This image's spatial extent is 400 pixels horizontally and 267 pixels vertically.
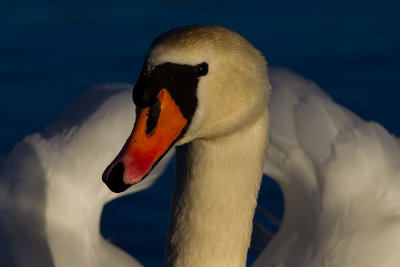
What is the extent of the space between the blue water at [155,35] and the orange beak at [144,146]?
3.41 m

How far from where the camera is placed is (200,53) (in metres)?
2.54

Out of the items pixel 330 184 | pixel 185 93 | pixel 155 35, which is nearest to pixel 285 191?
pixel 330 184

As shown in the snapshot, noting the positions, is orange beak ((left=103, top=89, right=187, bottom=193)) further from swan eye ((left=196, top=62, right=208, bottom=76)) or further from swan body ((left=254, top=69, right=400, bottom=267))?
swan body ((left=254, top=69, right=400, bottom=267))

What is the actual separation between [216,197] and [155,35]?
14.0ft

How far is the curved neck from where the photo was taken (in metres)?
2.82

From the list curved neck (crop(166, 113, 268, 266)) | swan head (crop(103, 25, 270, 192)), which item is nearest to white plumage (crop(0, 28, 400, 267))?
curved neck (crop(166, 113, 268, 266))

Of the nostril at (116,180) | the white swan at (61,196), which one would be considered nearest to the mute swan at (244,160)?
the nostril at (116,180)

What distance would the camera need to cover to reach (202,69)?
2541mm

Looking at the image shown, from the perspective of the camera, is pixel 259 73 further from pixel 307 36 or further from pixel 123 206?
pixel 307 36

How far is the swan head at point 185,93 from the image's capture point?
8.16ft

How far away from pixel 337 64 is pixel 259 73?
14.1 feet

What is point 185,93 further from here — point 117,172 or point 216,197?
point 216,197

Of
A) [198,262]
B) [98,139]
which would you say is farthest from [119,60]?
[198,262]

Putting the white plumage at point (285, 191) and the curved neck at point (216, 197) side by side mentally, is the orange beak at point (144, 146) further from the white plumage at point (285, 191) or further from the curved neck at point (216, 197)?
the white plumage at point (285, 191)
